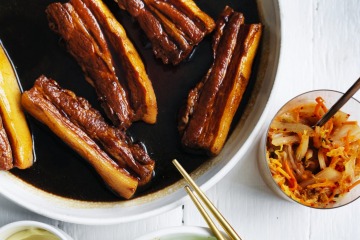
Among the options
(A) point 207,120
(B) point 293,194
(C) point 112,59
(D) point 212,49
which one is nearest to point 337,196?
(B) point 293,194

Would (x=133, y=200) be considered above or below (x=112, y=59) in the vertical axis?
below

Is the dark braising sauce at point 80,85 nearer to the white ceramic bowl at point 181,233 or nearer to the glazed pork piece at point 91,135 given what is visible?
the glazed pork piece at point 91,135

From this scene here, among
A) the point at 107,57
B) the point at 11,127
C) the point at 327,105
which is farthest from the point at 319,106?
the point at 11,127

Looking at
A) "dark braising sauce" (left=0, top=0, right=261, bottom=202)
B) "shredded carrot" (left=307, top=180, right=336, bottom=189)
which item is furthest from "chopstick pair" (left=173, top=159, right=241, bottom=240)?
"shredded carrot" (left=307, top=180, right=336, bottom=189)

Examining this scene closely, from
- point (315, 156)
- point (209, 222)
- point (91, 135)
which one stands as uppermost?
point (91, 135)

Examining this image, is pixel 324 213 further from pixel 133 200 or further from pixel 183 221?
pixel 133 200

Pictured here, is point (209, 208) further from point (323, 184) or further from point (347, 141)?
point (347, 141)

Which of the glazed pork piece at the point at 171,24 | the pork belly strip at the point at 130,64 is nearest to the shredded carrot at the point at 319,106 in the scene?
the glazed pork piece at the point at 171,24
